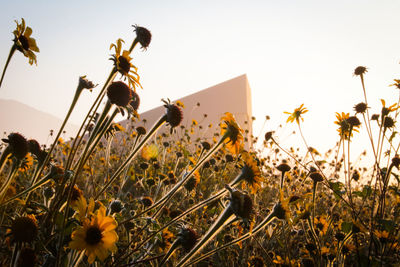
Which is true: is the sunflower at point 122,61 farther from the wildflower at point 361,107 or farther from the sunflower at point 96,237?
the wildflower at point 361,107

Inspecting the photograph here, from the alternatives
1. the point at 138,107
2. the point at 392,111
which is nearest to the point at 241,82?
the point at 392,111

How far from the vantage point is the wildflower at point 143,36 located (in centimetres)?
115

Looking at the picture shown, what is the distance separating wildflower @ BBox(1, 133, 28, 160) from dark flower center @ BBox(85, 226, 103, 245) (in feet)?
1.32

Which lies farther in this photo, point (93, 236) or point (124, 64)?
point (124, 64)

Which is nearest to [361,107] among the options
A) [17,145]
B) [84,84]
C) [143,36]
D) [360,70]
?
[360,70]

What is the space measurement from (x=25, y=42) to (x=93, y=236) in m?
1.08

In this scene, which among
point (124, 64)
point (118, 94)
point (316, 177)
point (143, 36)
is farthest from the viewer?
point (316, 177)

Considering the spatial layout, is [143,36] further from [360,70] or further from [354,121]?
[360,70]

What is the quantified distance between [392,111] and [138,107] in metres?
2.25

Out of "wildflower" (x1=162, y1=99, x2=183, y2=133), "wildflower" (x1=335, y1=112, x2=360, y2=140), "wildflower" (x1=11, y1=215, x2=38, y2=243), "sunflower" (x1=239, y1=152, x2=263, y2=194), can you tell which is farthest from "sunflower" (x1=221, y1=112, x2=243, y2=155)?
"wildflower" (x1=335, y1=112, x2=360, y2=140)

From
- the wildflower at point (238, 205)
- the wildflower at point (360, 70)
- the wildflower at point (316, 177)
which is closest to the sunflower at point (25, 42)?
the wildflower at point (238, 205)

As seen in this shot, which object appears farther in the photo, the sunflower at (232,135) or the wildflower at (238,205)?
the sunflower at (232,135)

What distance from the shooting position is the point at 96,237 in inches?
32.1

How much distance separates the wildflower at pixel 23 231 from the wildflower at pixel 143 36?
2.85 feet
